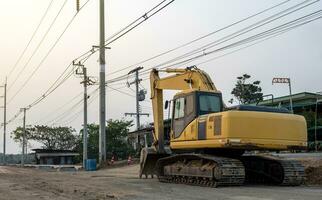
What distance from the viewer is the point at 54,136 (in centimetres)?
10812

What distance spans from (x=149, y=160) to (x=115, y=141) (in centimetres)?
5577

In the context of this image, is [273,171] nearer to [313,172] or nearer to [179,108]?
[313,172]

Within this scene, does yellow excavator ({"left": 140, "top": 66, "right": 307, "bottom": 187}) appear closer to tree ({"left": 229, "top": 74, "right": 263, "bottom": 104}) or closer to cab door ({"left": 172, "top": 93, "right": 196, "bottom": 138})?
cab door ({"left": 172, "top": 93, "right": 196, "bottom": 138})

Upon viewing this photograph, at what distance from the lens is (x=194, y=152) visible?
72.1 feet

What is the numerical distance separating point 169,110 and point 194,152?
7.44 feet

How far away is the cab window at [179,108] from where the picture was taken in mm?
22178

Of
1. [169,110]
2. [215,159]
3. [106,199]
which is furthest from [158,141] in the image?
[106,199]

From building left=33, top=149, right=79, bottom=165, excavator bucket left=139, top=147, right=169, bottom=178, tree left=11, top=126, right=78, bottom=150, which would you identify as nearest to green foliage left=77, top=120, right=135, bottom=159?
building left=33, top=149, right=79, bottom=165

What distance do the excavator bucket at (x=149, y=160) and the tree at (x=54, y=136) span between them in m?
80.5

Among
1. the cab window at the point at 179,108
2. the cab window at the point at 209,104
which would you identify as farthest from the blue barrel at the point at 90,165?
the cab window at the point at 209,104

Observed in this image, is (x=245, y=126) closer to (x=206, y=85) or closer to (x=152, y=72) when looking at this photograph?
(x=206, y=85)

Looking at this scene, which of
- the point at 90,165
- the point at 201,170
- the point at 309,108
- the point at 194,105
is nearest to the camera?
the point at 201,170

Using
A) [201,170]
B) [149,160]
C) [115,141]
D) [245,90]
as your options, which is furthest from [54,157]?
[201,170]

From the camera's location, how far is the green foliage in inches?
3091
